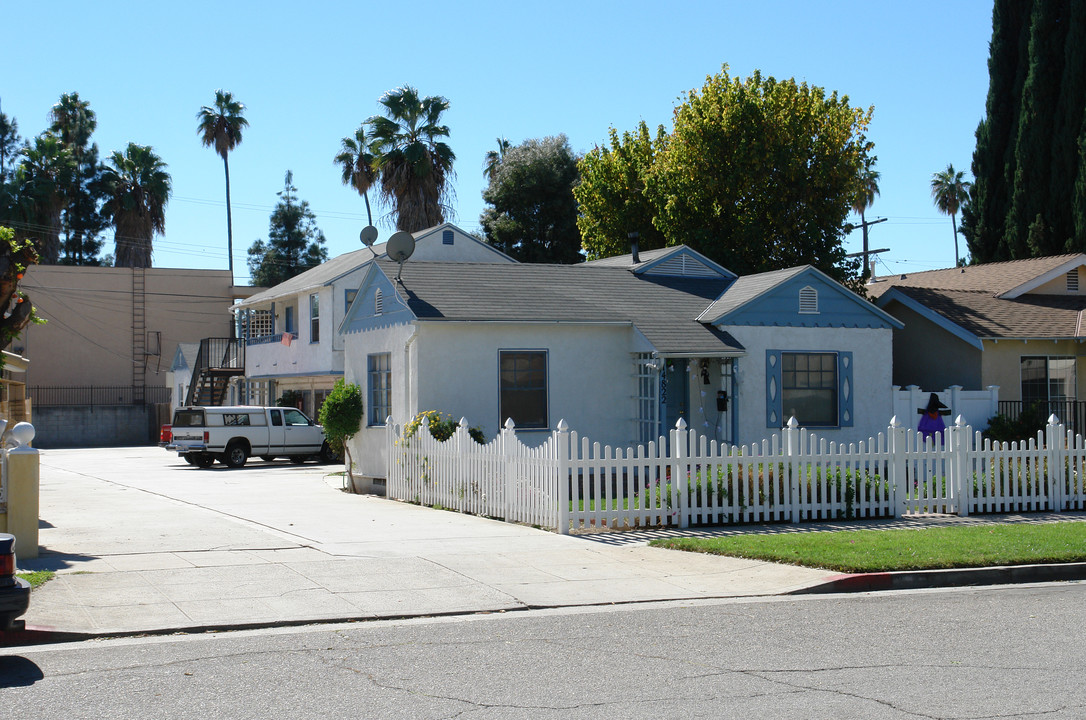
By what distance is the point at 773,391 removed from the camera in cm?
2064

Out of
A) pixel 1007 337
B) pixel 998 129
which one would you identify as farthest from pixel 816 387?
pixel 998 129

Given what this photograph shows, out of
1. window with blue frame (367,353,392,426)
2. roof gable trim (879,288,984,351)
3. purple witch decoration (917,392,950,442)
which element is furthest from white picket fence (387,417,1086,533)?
roof gable trim (879,288,984,351)

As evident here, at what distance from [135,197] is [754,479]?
48.6 meters

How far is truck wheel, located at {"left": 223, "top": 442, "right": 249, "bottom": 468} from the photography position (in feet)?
101

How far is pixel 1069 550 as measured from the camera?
39.2 feet

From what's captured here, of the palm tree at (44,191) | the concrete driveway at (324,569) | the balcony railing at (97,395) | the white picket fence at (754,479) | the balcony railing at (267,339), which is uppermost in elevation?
the palm tree at (44,191)

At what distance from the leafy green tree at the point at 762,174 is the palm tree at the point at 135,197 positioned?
110ft

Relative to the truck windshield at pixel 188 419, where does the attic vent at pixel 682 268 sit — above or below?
above

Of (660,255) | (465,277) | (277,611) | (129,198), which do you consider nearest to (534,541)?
(277,611)

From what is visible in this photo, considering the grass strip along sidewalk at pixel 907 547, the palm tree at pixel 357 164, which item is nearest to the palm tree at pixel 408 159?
the palm tree at pixel 357 164

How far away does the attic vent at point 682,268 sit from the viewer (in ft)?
79.7

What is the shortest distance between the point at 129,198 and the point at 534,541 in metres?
48.0

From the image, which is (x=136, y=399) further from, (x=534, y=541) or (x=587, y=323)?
(x=534, y=541)

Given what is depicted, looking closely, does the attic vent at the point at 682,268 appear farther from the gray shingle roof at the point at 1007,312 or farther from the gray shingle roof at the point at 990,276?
the gray shingle roof at the point at 990,276
